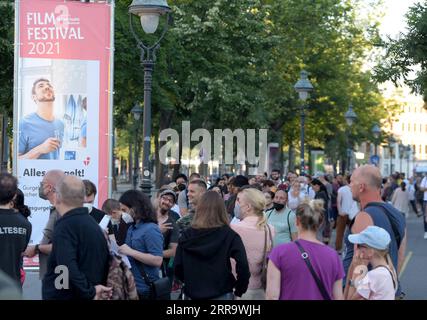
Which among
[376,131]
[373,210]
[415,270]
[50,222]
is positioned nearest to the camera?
[373,210]

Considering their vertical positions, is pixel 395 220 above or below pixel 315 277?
above

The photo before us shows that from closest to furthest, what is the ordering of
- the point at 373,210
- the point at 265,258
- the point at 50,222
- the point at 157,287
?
the point at 373,210, the point at 157,287, the point at 265,258, the point at 50,222

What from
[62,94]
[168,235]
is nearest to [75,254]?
[168,235]

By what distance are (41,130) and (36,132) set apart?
0.08m

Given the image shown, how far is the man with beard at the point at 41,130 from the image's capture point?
14.4 m

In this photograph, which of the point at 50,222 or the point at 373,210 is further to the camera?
the point at 50,222

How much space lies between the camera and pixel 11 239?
7676mm

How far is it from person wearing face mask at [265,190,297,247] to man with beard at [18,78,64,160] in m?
3.97

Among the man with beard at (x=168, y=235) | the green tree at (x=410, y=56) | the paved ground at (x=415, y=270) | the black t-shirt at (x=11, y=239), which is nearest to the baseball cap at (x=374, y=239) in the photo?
the black t-shirt at (x=11, y=239)

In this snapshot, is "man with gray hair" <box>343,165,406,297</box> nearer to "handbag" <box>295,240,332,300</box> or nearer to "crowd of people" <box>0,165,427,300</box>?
"crowd of people" <box>0,165,427,300</box>

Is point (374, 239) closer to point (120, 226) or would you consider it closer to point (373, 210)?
point (373, 210)

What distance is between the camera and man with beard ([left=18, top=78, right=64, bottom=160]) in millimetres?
14445

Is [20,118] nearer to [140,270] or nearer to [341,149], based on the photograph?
[140,270]

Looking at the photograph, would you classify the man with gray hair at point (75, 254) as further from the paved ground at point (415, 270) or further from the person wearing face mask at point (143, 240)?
the paved ground at point (415, 270)
